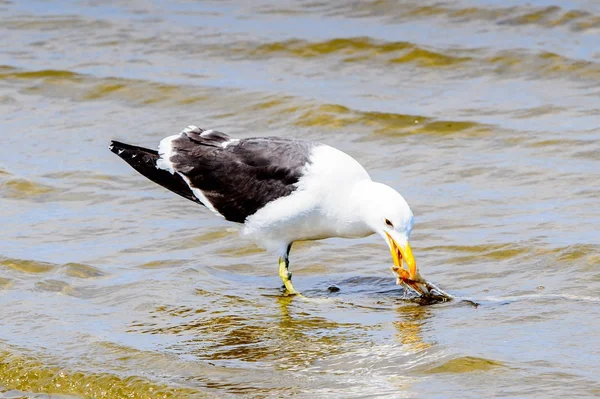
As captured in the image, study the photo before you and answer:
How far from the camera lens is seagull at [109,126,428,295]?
639 cm

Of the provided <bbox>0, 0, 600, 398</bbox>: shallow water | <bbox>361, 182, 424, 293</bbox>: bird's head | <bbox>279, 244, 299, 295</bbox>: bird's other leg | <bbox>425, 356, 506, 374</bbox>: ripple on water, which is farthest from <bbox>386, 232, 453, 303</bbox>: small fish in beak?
<bbox>425, 356, 506, 374</bbox>: ripple on water

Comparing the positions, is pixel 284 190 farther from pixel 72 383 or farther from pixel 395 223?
pixel 72 383

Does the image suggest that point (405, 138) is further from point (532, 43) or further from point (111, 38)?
point (111, 38)

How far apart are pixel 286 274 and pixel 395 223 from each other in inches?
37.8

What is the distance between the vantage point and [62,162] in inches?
374

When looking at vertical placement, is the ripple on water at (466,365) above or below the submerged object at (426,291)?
above

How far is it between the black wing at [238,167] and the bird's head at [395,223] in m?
0.52

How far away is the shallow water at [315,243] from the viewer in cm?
540

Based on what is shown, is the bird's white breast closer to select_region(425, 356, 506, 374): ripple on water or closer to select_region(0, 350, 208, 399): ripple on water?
select_region(425, 356, 506, 374): ripple on water

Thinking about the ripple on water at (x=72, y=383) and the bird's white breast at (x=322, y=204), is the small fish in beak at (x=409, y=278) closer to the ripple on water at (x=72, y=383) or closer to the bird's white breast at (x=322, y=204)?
the bird's white breast at (x=322, y=204)

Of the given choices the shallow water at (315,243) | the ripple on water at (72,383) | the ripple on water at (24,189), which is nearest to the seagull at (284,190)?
the shallow water at (315,243)

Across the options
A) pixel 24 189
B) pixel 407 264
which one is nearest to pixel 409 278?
pixel 407 264

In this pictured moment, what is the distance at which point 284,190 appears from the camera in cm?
Answer: 675

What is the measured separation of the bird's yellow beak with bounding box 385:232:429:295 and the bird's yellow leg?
0.73m
